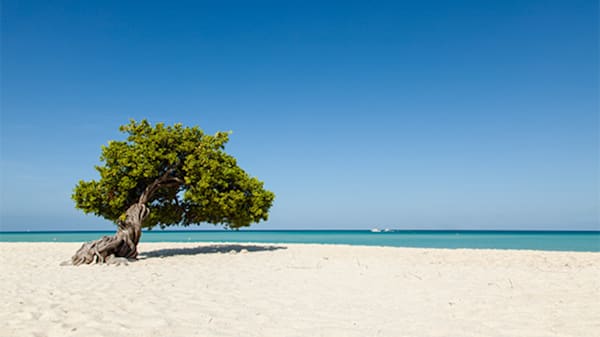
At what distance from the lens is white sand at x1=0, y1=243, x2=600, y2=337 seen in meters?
6.43

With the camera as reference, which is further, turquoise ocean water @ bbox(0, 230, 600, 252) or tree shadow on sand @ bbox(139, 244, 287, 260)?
turquoise ocean water @ bbox(0, 230, 600, 252)

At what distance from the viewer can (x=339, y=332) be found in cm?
637

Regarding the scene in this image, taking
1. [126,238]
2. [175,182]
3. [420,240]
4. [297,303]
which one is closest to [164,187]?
[175,182]

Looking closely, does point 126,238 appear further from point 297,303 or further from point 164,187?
point 297,303

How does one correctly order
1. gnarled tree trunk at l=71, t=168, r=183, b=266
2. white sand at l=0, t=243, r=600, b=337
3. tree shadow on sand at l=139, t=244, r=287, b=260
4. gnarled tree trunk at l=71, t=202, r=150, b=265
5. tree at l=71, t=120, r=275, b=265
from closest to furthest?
white sand at l=0, t=243, r=600, b=337
gnarled tree trunk at l=71, t=202, r=150, b=265
gnarled tree trunk at l=71, t=168, r=183, b=266
tree at l=71, t=120, r=275, b=265
tree shadow on sand at l=139, t=244, r=287, b=260

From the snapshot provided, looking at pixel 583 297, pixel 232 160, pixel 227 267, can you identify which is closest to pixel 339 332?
pixel 583 297

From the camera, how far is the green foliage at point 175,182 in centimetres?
1838

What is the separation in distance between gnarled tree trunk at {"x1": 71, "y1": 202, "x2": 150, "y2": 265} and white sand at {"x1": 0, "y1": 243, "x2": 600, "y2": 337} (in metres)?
2.67

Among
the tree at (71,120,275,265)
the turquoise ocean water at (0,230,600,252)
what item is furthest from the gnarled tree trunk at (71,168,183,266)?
the turquoise ocean water at (0,230,600,252)

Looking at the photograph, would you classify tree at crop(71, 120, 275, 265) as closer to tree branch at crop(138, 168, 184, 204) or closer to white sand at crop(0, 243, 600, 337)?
tree branch at crop(138, 168, 184, 204)

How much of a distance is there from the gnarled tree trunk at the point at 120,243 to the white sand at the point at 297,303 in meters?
2.67

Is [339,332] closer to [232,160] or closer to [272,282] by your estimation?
[272,282]

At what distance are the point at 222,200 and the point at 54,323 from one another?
12367 millimetres

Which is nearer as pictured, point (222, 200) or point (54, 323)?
point (54, 323)
